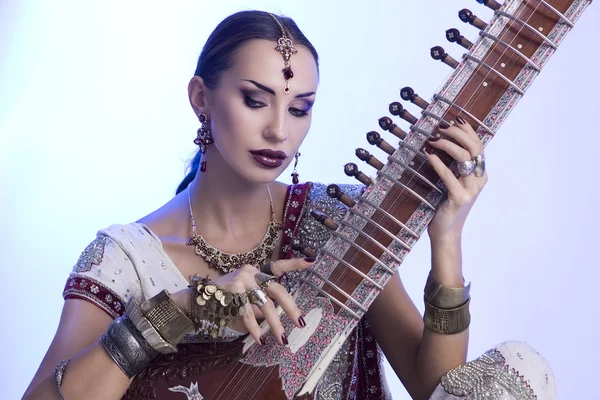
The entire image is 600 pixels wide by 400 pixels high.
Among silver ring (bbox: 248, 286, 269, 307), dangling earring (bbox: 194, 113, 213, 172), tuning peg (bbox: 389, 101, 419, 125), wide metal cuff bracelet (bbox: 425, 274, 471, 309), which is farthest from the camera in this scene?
dangling earring (bbox: 194, 113, 213, 172)

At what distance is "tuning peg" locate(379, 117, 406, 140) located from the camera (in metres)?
2.10

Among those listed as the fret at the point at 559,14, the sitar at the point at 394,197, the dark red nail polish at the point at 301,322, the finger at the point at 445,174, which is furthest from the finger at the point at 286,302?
the fret at the point at 559,14

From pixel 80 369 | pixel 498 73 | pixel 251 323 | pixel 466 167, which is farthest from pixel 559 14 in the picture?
pixel 80 369

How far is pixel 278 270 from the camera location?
2064 millimetres

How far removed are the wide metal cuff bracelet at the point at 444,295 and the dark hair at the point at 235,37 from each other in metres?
0.78

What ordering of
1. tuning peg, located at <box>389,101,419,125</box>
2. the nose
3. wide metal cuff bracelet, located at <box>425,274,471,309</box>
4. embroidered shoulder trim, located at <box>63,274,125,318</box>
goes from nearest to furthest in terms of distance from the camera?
tuning peg, located at <box>389,101,419,125</box>, wide metal cuff bracelet, located at <box>425,274,471,309</box>, the nose, embroidered shoulder trim, located at <box>63,274,125,318</box>

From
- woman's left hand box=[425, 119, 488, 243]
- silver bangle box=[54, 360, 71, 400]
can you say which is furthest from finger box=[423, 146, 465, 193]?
silver bangle box=[54, 360, 71, 400]

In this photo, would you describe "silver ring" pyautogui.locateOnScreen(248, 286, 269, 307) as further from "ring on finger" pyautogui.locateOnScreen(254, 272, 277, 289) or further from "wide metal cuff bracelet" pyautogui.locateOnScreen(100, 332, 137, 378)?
"wide metal cuff bracelet" pyautogui.locateOnScreen(100, 332, 137, 378)

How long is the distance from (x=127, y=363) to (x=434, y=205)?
2.76 ft

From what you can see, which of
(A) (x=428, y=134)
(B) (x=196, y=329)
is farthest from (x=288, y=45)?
(B) (x=196, y=329)

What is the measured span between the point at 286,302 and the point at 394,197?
39 centimetres

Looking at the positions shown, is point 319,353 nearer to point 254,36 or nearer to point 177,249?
point 177,249

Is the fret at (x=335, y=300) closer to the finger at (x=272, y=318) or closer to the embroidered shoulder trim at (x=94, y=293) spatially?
the finger at (x=272, y=318)

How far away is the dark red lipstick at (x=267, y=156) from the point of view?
240 cm
